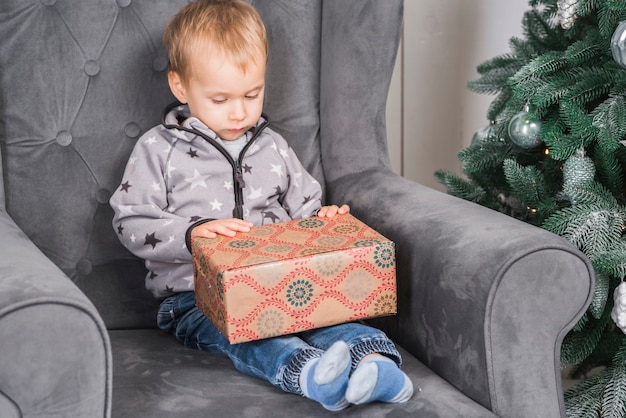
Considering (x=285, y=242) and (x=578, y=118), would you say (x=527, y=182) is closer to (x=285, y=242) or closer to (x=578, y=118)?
(x=578, y=118)

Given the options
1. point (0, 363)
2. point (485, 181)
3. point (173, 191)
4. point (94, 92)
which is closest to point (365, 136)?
point (485, 181)

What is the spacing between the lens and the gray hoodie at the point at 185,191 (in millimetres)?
1288

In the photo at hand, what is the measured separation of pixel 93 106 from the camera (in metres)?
1.42

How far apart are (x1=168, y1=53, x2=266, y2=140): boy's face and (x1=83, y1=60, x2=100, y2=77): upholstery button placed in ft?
0.49

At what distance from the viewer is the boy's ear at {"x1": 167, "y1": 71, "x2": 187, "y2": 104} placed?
4.49 feet

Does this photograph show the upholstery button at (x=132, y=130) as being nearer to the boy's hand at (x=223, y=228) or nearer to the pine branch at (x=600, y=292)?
the boy's hand at (x=223, y=228)

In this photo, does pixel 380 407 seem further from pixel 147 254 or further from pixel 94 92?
pixel 94 92

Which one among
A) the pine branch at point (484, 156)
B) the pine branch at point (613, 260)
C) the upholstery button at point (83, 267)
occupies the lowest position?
the upholstery button at point (83, 267)

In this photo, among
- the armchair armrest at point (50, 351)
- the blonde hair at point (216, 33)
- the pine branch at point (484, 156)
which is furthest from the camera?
the pine branch at point (484, 156)

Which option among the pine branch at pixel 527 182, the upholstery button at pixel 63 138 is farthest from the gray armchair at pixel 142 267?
the pine branch at pixel 527 182

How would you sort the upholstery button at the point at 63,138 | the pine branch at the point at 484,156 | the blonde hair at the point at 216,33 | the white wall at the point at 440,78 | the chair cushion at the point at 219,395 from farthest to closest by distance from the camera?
the white wall at the point at 440,78
the pine branch at the point at 484,156
the upholstery button at the point at 63,138
the blonde hair at the point at 216,33
the chair cushion at the point at 219,395

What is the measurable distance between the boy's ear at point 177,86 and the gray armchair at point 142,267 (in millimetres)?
81

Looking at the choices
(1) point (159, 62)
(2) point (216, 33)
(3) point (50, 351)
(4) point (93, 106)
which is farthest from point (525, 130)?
(3) point (50, 351)

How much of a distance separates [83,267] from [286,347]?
51cm
